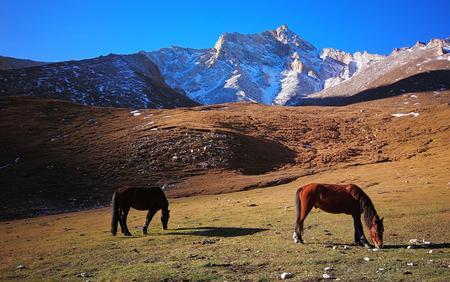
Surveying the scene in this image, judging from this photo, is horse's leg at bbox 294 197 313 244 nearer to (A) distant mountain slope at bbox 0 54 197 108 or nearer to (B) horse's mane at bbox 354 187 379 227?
(B) horse's mane at bbox 354 187 379 227

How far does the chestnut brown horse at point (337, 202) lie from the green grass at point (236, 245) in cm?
79

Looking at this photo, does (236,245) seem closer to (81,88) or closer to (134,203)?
(134,203)

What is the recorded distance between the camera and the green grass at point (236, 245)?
14.1 m

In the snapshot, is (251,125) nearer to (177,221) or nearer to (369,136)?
(369,136)

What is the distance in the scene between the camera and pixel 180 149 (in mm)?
64500

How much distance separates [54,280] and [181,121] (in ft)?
222

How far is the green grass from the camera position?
555 inches

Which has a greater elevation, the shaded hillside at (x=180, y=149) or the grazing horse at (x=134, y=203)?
the shaded hillside at (x=180, y=149)

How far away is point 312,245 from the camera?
58.1 feet

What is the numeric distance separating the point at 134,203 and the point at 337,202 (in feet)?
39.1

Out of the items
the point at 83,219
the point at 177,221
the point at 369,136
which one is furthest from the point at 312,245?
the point at 369,136

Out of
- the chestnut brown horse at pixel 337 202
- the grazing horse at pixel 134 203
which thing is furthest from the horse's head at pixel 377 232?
the grazing horse at pixel 134 203

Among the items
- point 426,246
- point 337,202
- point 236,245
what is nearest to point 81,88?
point 236,245

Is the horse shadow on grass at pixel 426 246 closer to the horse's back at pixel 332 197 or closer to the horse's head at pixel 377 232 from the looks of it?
the horse's head at pixel 377 232
